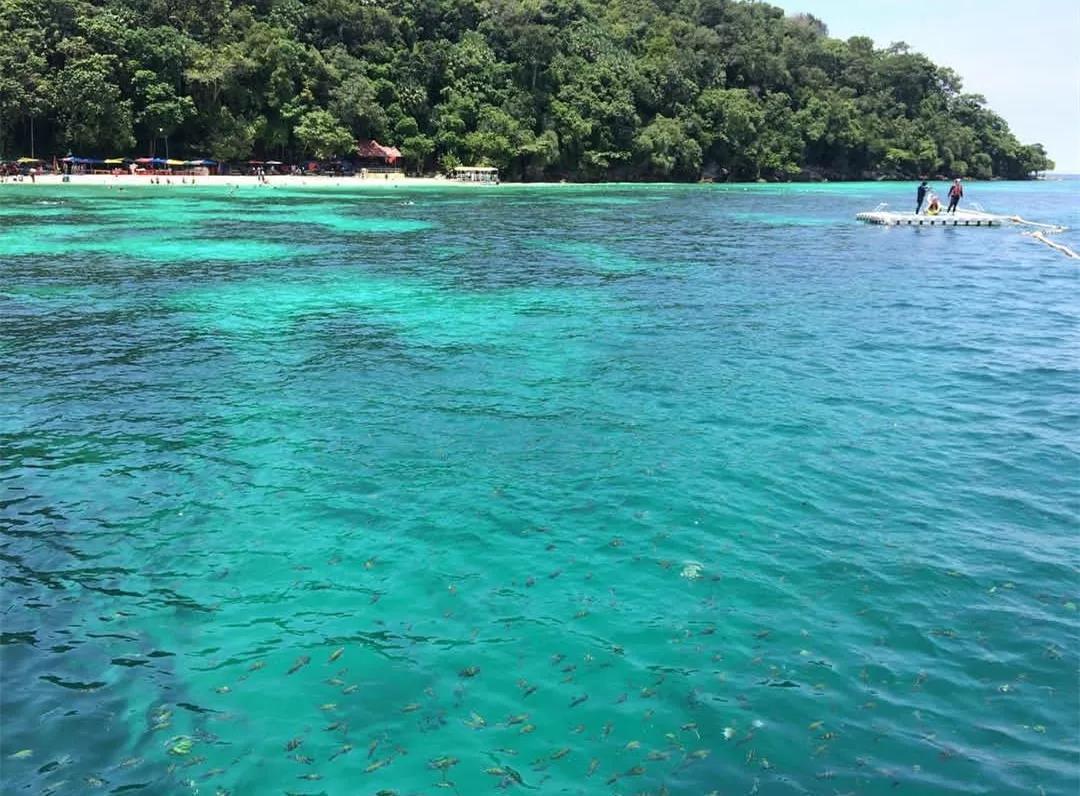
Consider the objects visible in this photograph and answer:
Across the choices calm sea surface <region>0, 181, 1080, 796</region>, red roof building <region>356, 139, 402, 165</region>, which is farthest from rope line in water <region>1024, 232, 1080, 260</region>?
red roof building <region>356, 139, 402, 165</region>

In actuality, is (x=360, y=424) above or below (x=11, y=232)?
below

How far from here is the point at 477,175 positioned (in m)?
95.1

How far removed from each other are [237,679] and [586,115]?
355 ft

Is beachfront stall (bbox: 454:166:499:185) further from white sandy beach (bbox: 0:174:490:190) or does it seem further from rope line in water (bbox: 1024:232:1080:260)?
rope line in water (bbox: 1024:232:1080:260)

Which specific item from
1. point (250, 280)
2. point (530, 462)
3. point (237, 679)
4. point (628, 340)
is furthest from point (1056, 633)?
point (250, 280)

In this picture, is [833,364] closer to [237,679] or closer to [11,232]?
[237,679]

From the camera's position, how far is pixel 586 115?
106 metres

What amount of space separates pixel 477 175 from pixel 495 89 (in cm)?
1776

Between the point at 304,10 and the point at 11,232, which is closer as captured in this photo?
the point at 11,232

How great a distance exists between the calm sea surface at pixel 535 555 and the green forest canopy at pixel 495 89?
71805mm

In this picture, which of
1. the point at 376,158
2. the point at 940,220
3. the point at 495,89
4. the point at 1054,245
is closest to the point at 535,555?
the point at 1054,245

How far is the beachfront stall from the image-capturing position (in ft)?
309

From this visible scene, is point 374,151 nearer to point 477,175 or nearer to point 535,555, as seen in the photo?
point 477,175

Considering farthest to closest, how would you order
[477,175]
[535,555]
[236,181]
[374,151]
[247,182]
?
[477,175]
[374,151]
[247,182]
[236,181]
[535,555]
